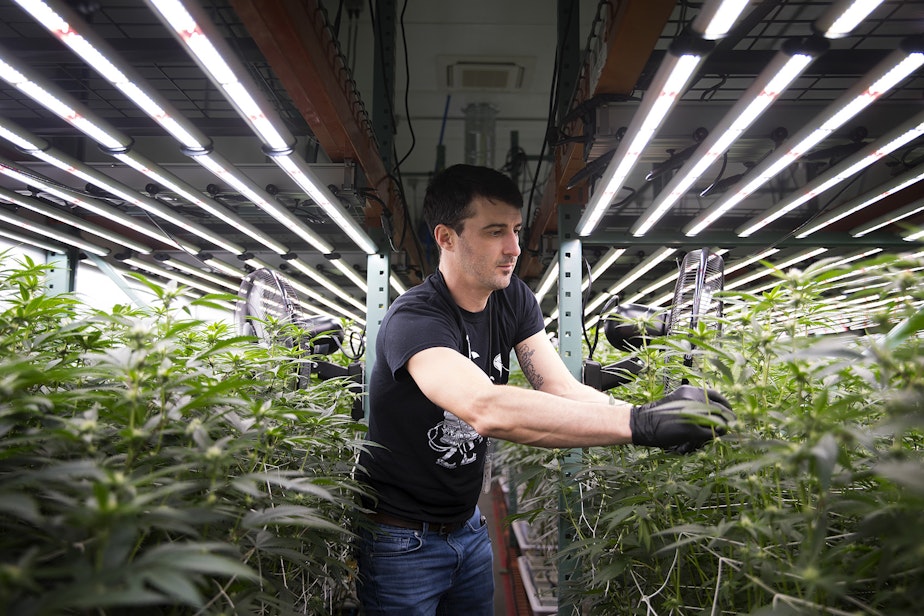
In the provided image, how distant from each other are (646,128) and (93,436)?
4.50ft

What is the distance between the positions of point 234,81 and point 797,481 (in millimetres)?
1377

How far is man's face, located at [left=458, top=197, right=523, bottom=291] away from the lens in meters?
1.45

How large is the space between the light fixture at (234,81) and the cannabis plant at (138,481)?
0.56 meters

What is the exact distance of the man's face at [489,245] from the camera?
4.75ft

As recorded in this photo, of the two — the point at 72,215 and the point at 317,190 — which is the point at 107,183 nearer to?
the point at 72,215

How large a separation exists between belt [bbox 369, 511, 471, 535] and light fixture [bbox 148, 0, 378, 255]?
105 cm

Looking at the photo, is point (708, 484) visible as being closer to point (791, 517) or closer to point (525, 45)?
point (791, 517)

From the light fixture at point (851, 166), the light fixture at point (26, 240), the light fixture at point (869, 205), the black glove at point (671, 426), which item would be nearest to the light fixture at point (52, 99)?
the light fixture at point (26, 240)

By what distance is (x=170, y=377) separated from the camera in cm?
81

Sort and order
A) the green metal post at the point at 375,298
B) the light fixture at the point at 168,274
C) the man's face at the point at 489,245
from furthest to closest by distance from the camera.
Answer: the light fixture at the point at 168,274, the green metal post at the point at 375,298, the man's face at the point at 489,245

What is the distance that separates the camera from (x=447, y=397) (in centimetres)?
112

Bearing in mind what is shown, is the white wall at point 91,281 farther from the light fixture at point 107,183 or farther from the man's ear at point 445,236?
the man's ear at point 445,236

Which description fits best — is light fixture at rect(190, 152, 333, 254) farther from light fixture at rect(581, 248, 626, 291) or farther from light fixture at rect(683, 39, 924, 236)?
Answer: light fixture at rect(683, 39, 924, 236)

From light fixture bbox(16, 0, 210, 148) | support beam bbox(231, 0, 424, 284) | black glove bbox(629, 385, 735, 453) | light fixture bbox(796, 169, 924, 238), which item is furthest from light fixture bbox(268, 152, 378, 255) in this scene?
light fixture bbox(796, 169, 924, 238)
